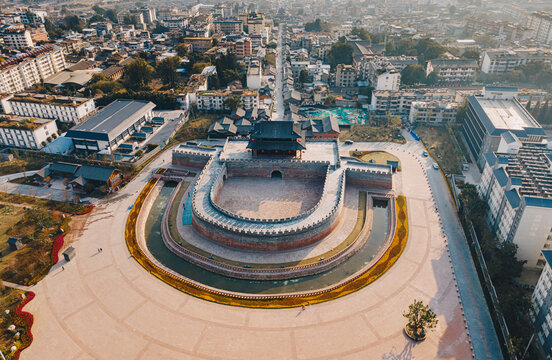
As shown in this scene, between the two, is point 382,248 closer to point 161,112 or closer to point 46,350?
point 46,350

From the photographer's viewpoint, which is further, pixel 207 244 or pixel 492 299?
pixel 207 244

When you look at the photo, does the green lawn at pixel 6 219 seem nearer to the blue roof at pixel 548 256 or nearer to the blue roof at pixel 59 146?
the blue roof at pixel 59 146

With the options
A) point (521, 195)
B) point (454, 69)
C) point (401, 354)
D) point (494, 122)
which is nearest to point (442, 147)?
point (494, 122)

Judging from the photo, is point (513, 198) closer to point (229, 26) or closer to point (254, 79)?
point (254, 79)

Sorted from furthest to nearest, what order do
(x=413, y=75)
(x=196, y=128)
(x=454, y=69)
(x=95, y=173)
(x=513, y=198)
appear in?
(x=454, y=69) < (x=413, y=75) < (x=196, y=128) < (x=95, y=173) < (x=513, y=198)

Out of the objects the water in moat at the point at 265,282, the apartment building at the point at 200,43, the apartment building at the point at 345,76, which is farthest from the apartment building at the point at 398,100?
the apartment building at the point at 200,43

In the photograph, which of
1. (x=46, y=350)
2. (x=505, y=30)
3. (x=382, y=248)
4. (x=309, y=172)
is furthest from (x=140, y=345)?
(x=505, y=30)
